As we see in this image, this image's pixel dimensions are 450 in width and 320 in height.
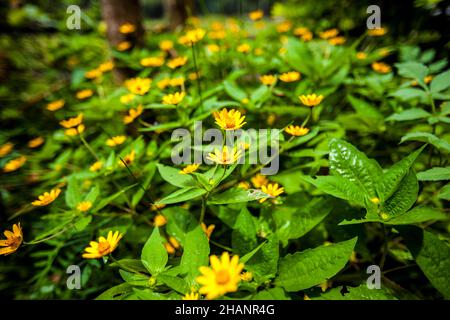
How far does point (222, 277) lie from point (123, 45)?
1.87 metres

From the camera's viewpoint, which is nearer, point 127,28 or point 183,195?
point 183,195

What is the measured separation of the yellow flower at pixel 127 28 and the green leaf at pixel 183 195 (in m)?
1.52

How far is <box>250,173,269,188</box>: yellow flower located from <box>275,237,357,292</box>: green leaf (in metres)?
0.39

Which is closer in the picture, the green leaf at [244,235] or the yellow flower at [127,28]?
the green leaf at [244,235]

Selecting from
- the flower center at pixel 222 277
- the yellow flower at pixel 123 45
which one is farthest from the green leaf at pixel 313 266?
the yellow flower at pixel 123 45

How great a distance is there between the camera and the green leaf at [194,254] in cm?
84

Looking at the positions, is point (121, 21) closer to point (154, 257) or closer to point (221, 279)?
point (154, 257)

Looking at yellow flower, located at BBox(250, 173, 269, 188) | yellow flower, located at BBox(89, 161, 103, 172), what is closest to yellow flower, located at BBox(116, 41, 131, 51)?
yellow flower, located at BBox(89, 161, 103, 172)

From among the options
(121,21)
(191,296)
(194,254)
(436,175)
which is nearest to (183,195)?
(194,254)

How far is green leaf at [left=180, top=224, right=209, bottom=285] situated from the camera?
839mm

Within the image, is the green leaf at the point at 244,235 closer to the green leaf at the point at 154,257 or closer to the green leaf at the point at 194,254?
the green leaf at the point at 194,254

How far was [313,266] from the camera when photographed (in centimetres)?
80
